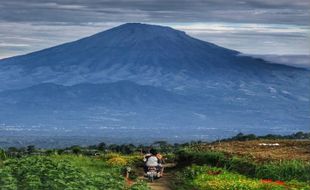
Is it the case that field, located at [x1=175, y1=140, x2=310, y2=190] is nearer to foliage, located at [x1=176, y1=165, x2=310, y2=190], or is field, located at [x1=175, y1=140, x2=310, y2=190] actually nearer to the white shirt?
foliage, located at [x1=176, y1=165, x2=310, y2=190]

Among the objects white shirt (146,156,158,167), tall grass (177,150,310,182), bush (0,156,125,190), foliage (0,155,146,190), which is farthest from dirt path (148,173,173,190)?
bush (0,156,125,190)

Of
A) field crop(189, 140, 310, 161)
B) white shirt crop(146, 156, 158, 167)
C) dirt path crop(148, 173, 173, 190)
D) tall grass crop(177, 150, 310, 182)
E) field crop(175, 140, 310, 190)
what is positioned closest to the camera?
field crop(175, 140, 310, 190)

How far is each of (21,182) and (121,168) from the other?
12.9m

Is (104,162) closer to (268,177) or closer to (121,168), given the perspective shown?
(121,168)

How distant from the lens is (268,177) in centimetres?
2998

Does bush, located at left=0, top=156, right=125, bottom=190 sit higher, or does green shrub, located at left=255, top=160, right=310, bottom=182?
green shrub, located at left=255, top=160, right=310, bottom=182

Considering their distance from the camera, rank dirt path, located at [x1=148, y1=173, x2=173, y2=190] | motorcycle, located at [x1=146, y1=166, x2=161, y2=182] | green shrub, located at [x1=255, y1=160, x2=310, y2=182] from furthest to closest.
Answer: motorcycle, located at [x1=146, y1=166, x2=161, y2=182] → dirt path, located at [x1=148, y1=173, x2=173, y2=190] → green shrub, located at [x1=255, y1=160, x2=310, y2=182]

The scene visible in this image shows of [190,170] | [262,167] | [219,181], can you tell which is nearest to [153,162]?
[190,170]

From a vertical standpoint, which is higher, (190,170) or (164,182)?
(190,170)

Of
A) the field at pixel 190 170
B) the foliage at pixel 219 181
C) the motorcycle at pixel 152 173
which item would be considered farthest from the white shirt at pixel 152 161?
the foliage at pixel 219 181

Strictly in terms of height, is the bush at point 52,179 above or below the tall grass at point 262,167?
below

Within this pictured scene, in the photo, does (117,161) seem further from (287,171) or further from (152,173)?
(287,171)

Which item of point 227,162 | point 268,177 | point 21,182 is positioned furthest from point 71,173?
point 227,162

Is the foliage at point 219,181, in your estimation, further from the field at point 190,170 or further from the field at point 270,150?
the field at point 270,150
